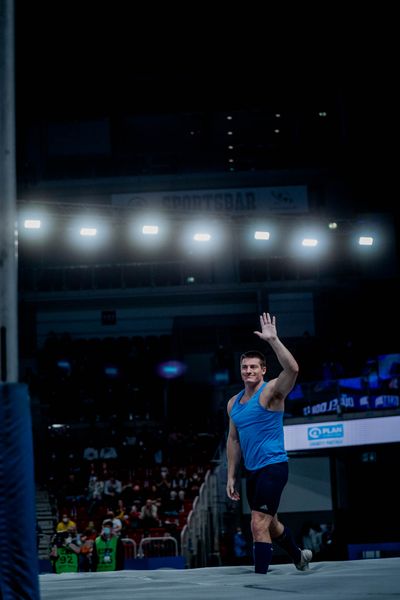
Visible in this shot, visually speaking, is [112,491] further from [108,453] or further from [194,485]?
[108,453]

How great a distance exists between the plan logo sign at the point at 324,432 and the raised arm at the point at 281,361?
13.6 meters

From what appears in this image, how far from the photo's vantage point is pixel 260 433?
6.00 m

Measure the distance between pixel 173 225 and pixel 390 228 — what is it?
16.3 meters

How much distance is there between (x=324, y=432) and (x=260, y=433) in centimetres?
1359

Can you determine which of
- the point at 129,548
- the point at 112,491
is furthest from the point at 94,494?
the point at 129,548

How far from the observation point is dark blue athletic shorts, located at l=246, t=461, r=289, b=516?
5895mm

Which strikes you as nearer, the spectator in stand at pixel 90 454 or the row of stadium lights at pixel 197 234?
the row of stadium lights at pixel 197 234

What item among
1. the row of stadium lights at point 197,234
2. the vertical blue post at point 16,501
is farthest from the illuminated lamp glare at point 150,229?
the vertical blue post at point 16,501

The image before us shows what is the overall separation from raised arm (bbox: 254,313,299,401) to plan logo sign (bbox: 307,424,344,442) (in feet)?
44.6

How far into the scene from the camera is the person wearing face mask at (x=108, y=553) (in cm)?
1318

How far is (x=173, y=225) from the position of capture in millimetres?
15891

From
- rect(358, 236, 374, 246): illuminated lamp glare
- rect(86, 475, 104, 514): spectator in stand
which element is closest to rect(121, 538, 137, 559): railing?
rect(86, 475, 104, 514): spectator in stand

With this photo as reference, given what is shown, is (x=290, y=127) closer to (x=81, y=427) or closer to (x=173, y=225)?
(x=81, y=427)

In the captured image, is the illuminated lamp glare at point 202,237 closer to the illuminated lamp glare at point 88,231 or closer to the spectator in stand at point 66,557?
the illuminated lamp glare at point 88,231
